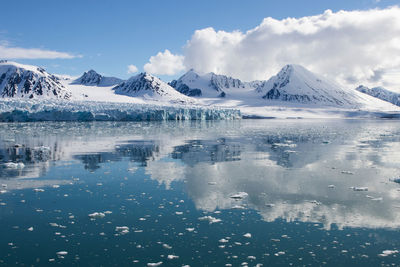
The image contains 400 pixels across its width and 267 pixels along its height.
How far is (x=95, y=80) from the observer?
15888cm

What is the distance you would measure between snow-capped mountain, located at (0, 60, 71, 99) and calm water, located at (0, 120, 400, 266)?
89588 mm

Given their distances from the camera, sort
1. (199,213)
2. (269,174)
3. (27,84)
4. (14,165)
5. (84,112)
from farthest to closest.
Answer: (27,84) < (84,112) < (14,165) < (269,174) < (199,213)

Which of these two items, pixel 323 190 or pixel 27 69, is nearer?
pixel 323 190

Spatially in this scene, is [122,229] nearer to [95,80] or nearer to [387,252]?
[387,252]

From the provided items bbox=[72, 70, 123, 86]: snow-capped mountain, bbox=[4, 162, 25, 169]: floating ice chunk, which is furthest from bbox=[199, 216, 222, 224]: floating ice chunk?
bbox=[72, 70, 123, 86]: snow-capped mountain

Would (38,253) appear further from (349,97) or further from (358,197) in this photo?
(349,97)

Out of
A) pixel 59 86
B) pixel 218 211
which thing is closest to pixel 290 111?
pixel 59 86

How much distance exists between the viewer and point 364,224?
319 inches

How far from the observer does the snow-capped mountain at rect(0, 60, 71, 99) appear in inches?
3890

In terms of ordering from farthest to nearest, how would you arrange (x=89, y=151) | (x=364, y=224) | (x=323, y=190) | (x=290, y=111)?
(x=290, y=111) < (x=89, y=151) < (x=323, y=190) < (x=364, y=224)

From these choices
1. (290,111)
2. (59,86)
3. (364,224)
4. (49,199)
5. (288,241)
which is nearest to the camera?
(288,241)

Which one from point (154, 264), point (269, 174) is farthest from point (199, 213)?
point (269, 174)

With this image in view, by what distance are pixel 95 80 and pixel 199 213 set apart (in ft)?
521

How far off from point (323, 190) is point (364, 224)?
2946mm
